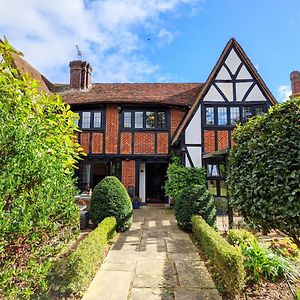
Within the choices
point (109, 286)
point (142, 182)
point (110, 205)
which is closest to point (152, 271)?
point (109, 286)

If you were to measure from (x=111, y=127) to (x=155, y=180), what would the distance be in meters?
4.21

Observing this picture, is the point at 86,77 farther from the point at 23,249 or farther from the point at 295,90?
the point at 23,249

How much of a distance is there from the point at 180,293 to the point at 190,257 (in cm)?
163

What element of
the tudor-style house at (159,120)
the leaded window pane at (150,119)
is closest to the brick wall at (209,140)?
the tudor-style house at (159,120)

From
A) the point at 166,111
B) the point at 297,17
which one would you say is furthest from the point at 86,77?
the point at 297,17

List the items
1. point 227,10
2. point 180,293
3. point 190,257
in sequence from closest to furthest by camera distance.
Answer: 1. point 180,293
2. point 190,257
3. point 227,10

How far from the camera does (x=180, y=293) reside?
3707 mm

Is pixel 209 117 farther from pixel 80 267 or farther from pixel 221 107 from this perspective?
pixel 80 267

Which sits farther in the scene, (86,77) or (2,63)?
(86,77)

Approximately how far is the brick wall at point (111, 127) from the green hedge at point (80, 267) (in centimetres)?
829

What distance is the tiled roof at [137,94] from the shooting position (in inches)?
506

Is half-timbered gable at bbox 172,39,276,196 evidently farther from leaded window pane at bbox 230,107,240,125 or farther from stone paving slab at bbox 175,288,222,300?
stone paving slab at bbox 175,288,222,300

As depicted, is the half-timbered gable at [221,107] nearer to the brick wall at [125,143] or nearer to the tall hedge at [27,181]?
the brick wall at [125,143]

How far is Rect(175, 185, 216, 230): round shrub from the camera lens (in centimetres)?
733
